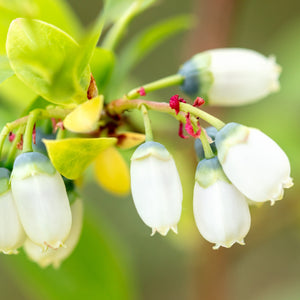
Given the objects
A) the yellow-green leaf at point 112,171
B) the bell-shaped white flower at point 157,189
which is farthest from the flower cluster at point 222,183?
the yellow-green leaf at point 112,171

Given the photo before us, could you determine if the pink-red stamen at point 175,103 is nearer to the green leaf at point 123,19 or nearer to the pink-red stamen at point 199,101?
the pink-red stamen at point 199,101

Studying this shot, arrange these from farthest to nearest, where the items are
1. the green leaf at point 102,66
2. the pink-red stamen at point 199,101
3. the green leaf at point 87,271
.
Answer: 1. the green leaf at point 87,271
2. the green leaf at point 102,66
3. the pink-red stamen at point 199,101

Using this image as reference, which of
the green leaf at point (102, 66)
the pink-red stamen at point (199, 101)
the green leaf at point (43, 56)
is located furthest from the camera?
the green leaf at point (102, 66)

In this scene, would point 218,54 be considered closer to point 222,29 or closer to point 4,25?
point 4,25

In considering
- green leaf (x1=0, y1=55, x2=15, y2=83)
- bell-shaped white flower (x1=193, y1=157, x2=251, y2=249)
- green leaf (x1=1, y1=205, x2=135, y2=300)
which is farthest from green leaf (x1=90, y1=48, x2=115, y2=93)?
green leaf (x1=1, y1=205, x2=135, y2=300)

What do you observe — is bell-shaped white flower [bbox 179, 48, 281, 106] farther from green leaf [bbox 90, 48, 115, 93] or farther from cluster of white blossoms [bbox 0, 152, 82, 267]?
cluster of white blossoms [bbox 0, 152, 82, 267]

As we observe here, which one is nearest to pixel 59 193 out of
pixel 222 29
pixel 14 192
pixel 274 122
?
pixel 14 192
